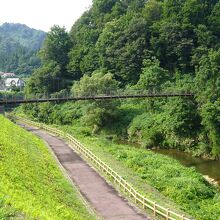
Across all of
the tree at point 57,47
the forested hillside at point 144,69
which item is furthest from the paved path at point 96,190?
the tree at point 57,47

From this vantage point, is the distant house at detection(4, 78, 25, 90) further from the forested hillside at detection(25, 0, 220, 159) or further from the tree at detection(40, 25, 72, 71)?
the forested hillside at detection(25, 0, 220, 159)

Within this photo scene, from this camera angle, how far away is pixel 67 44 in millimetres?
100500

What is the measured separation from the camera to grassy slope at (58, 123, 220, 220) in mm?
26364

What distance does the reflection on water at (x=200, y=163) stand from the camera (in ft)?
135

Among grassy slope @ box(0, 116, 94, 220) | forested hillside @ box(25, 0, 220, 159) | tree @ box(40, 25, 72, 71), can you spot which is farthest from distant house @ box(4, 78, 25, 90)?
grassy slope @ box(0, 116, 94, 220)

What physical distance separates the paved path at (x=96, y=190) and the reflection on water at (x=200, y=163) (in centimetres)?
1255

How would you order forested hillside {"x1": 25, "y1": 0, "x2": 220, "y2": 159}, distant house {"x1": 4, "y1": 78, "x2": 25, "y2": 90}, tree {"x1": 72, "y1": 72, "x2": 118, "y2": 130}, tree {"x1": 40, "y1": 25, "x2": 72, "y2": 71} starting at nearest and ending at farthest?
forested hillside {"x1": 25, "y1": 0, "x2": 220, "y2": 159} → tree {"x1": 72, "y1": 72, "x2": 118, "y2": 130} → tree {"x1": 40, "y1": 25, "x2": 72, "y2": 71} → distant house {"x1": 4, "y1": 78, "x2": 25, "y2": 90}

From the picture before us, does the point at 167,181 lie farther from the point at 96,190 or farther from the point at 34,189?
the point at 34,189

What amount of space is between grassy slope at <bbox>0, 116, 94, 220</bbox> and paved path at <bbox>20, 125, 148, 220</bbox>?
90 centimetres

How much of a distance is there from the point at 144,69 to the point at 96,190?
43.5 metres

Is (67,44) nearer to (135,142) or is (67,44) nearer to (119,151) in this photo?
(135,142)

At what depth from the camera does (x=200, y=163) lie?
45844mm

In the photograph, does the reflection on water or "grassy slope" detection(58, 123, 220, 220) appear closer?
"grassy slope" detection(58, 123, 220, 220)

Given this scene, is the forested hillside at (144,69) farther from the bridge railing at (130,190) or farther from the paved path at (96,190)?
the paved path at (96,190)
